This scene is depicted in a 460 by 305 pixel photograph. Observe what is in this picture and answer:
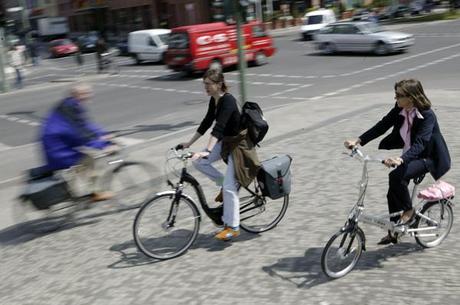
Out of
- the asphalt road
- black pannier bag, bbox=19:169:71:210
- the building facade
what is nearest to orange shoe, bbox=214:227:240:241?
black pannier bag, bbox=19:169:71:210

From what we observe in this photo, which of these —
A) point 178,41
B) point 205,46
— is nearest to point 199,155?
point 205,46

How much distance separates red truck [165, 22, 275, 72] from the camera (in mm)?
21250

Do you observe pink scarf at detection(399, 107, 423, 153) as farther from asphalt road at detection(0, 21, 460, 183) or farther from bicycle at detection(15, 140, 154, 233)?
asphalt road at detection(0, 21, 460, 183)

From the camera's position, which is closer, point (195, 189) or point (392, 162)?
point (392, 162)

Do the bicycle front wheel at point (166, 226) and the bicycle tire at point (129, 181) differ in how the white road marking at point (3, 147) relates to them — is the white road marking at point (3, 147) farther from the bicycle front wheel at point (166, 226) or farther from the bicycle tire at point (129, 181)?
the bicycle front wheel at point (166, 226)

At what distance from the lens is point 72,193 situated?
248 inches

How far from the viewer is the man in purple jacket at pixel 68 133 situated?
6.15m

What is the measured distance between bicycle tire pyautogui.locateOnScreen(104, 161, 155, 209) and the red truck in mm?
14305

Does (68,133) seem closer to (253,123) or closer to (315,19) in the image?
(253,123)

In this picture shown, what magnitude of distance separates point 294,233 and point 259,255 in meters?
0.60

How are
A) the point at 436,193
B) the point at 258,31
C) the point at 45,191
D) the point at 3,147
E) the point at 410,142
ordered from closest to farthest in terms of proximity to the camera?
1. the point at 410,142
2. the point at 436,193
3. the point at 45,191
4. the point at 3,147
5. the point at 258,31

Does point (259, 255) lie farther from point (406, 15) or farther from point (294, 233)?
point (406, 15)

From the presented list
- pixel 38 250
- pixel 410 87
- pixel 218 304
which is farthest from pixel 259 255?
pixel 38 250

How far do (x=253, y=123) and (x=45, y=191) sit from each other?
2.46 metres
